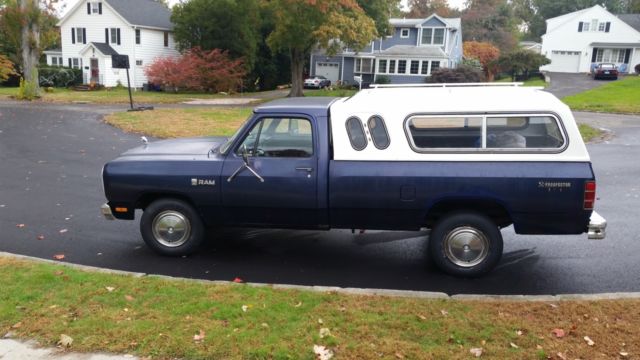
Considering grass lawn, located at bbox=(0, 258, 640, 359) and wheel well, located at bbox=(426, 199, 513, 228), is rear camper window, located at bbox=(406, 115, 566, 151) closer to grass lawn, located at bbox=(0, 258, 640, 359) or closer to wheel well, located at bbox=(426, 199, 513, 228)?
wheel well, located at bbox=(426, 199, 513, 228)

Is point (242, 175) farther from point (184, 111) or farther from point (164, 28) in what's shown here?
point (164, 28)

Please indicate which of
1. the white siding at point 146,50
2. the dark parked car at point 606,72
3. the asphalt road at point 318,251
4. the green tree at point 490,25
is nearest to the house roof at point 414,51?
the dark parked car at point 606,72

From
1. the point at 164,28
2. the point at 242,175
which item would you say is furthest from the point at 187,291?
the point at 164,28

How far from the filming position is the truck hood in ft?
21.7

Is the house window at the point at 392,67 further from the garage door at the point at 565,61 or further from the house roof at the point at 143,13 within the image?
the garage door at the point at 565,61

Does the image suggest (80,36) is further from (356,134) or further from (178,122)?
(356,134)

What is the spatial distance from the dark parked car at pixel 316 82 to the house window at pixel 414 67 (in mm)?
7528

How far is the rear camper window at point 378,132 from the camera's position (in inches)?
233

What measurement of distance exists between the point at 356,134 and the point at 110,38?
143 feet

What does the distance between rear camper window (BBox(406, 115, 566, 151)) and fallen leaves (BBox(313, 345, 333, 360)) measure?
2.56 meters

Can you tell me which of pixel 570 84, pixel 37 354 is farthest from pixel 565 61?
pixel 37 354

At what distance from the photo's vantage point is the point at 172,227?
6480 millimetres

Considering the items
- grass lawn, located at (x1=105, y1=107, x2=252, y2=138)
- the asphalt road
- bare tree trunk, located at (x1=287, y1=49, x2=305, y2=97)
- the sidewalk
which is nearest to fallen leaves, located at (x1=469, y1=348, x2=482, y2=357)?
the asphalt road

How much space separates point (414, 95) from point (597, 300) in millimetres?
2886
